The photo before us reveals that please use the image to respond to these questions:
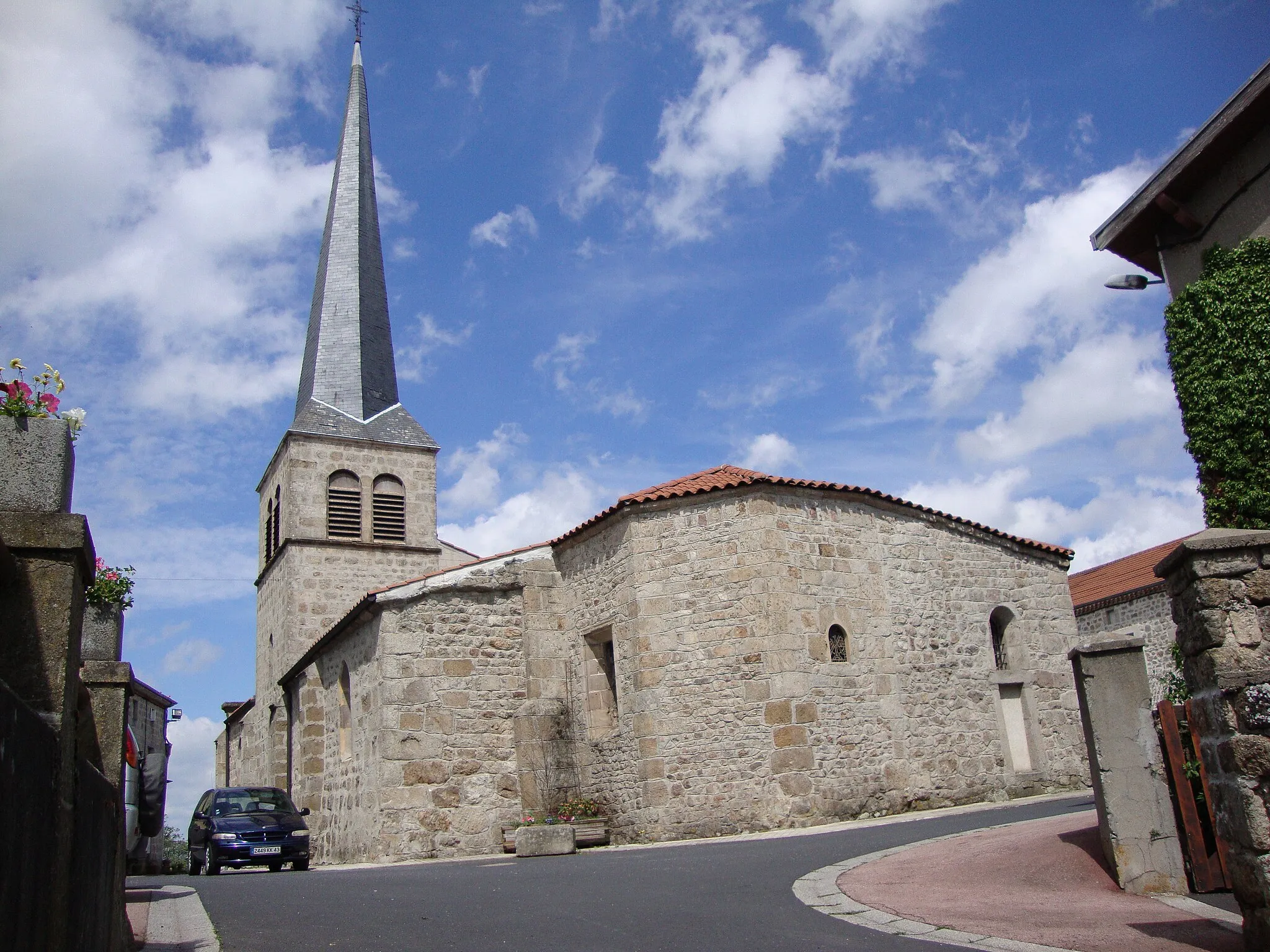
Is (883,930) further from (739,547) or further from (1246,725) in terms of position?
(739,547)

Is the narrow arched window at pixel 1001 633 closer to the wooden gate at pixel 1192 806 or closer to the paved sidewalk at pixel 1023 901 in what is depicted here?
the paved sidewalk at pixel 1023 901

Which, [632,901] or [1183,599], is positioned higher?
[1183,599]

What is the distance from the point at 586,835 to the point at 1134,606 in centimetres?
1691

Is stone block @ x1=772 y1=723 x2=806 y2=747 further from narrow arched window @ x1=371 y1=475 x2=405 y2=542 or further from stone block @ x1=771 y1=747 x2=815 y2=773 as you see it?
narrow arched window @ x1=371 y1=475 x2=405 y2=542

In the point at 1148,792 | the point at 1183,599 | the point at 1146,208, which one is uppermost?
the point at 1146,208

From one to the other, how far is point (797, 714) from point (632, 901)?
7.27 m

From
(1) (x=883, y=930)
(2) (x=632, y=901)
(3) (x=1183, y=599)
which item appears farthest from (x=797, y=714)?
(3) (x=1183, y=599)

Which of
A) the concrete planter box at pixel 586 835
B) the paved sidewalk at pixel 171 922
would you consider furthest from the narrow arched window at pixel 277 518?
the paved sidewalk at pixel 171 922

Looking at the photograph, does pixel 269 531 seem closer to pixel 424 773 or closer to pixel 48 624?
pixel 424 773

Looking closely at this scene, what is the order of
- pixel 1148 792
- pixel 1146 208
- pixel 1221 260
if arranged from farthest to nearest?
pixel 1146 208 < pixel 1221 260 < pixel 1148 792

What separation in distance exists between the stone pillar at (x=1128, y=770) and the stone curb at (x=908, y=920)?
235 millimetres

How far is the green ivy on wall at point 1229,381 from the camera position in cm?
1008

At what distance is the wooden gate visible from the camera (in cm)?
654

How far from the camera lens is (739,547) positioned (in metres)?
15.4
